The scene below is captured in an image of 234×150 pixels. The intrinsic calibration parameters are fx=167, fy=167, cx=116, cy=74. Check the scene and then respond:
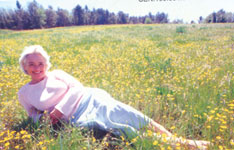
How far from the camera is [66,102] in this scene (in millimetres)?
2178

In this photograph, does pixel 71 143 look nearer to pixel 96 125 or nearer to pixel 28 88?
pixel 96 125

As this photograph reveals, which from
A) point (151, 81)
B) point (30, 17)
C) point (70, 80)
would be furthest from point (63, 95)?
point (30, 17)

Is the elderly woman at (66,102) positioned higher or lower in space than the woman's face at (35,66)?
lower

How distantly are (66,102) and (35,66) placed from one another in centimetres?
65

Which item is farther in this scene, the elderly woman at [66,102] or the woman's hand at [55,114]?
the woman's hand at [55,114]

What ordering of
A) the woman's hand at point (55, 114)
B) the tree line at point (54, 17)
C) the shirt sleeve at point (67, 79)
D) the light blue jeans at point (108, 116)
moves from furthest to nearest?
the tree line at point (54, 17) → the shirt sleeve at point (67, 79) → the woman's hand at point (55, 114) → the light blue jeans at point (108, 116)

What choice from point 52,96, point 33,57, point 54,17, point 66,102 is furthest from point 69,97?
point 54,17

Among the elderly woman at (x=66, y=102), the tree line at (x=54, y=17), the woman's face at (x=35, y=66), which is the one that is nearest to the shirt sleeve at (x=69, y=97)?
the elderly woman at (x=66, y=102)

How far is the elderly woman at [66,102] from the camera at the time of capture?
200 cm

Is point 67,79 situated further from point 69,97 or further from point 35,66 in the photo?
point 35,66

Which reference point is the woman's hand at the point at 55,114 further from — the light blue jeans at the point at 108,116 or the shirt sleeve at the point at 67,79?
the shirt sleeve at the point at 67,79

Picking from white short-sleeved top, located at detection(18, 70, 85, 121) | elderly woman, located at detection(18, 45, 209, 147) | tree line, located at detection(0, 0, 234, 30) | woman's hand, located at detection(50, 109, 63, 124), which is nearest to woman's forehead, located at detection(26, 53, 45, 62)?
elderly woman, located at detection(18, 45, 209, 147)

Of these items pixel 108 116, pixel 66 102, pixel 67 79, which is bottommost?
pixel 108 116

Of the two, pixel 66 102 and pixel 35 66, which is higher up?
pixel 35 66
